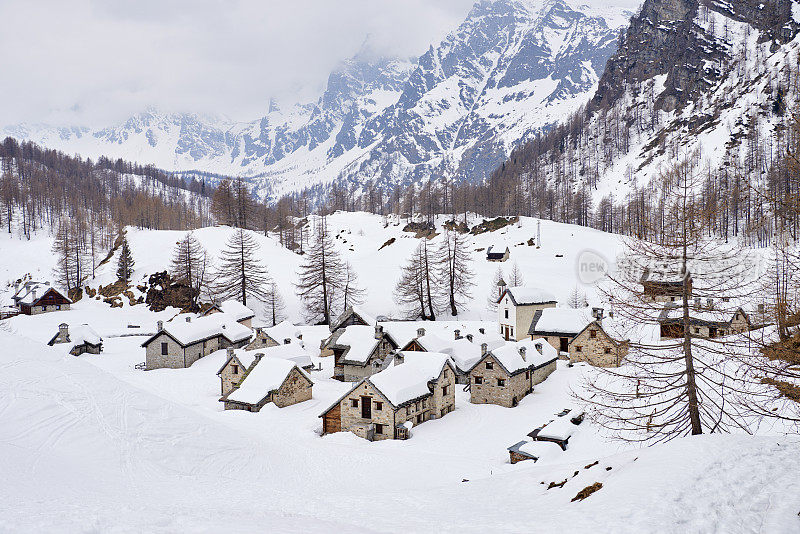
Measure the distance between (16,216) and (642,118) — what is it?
719ft

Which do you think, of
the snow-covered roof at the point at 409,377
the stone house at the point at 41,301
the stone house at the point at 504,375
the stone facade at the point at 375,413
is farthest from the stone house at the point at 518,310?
the stone house at the point at 41,301

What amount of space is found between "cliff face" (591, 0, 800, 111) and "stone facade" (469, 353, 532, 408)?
6397 inches

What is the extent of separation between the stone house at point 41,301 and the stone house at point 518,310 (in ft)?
229

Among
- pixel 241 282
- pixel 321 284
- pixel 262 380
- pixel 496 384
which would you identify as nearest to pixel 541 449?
pixel 496 384

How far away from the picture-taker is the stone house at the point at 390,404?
31.2m

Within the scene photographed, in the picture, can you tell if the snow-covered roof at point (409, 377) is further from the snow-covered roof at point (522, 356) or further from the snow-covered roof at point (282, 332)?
the snow-covered roof at point (282, 332)

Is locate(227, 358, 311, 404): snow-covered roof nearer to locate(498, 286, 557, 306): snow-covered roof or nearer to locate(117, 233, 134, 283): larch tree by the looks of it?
locate(498, 286, 557, 306): snow-covered roof

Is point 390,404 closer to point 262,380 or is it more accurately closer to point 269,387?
point 269,387

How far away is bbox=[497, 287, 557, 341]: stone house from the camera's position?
5116 centimetres

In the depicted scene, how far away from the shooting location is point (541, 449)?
23.8 metres

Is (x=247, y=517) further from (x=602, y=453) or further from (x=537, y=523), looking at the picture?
(x=602, y=453)

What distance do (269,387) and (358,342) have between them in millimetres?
11109

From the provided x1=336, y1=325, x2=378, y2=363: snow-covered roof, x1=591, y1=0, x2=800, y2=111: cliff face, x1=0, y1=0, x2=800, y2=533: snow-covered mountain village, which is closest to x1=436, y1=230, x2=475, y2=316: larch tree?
x1=0, y1=0, x2=800, y2=533: snow-covered mountain village

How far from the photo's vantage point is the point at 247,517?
39.0ft
